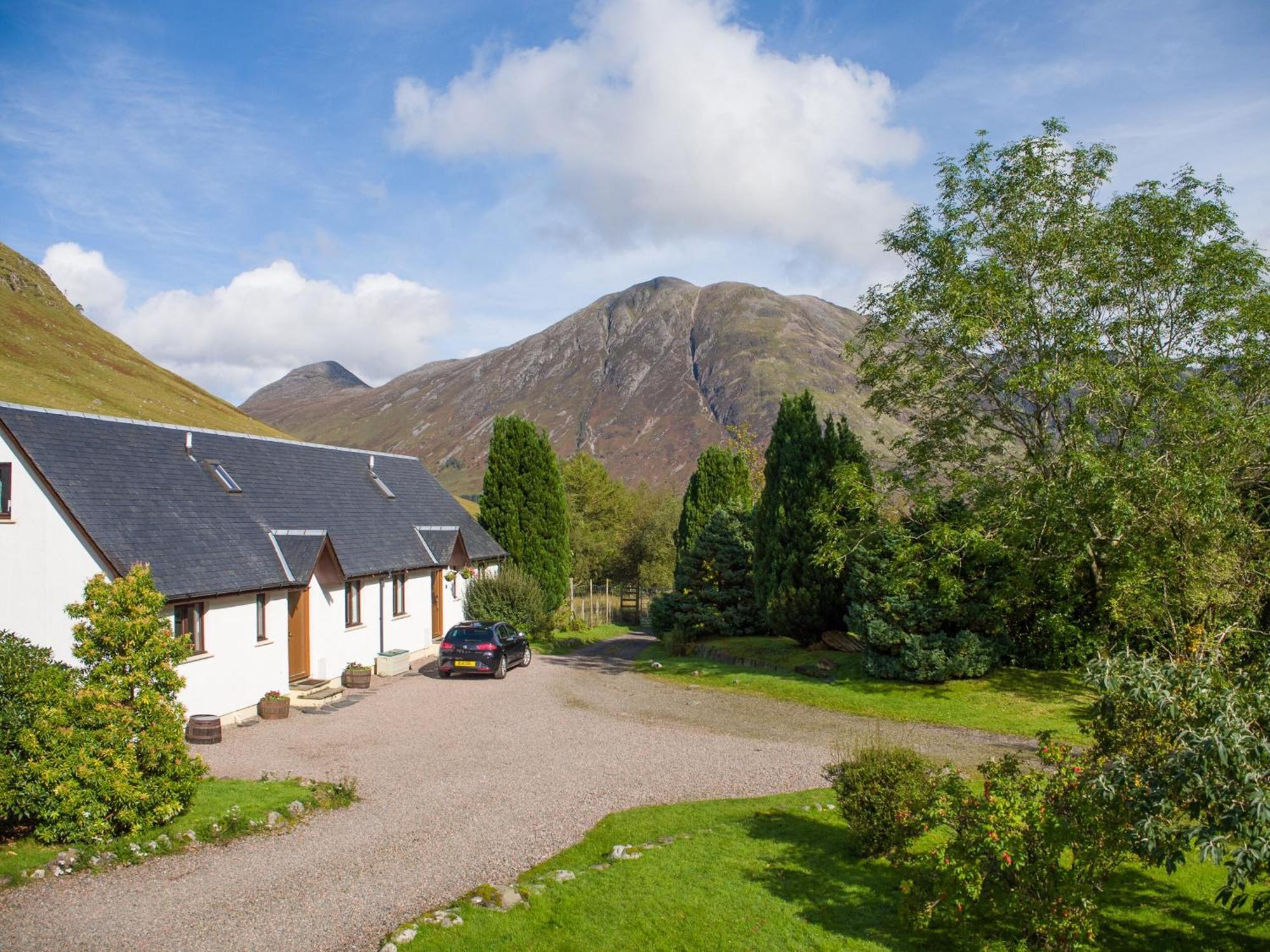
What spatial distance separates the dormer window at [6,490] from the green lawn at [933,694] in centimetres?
1712

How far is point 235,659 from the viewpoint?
62.7 ft

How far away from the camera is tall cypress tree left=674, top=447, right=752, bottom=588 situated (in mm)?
40062

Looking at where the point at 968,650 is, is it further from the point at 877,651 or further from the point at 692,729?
the point at 692,729

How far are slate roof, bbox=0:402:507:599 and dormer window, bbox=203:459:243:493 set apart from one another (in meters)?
0.13

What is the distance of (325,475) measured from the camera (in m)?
29.1

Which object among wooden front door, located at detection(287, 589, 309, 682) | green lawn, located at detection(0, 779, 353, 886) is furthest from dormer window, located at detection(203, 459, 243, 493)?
green lawn, located at detection(0, 779, 353, 886)

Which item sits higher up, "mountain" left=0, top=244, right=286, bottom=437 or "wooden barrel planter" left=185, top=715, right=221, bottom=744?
"mountain" left=0, top=244, right=286, bottom=437

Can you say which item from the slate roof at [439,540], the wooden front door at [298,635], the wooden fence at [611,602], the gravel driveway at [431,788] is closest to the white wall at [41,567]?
the gravel driveway at [431,788]

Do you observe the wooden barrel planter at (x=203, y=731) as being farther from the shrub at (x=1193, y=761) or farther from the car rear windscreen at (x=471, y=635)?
the shrub at (x=1193, y=761)

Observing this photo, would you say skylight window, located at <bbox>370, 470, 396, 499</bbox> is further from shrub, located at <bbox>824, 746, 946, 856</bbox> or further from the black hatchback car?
shrub, located at <bbox>824, 746, 946, 856</bbox>

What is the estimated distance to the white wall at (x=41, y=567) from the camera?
1677 centimetres

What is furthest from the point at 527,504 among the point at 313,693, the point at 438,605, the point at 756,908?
the point at 756,908

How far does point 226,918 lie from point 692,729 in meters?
11.2

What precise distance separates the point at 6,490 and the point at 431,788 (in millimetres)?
11108
